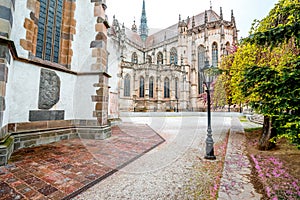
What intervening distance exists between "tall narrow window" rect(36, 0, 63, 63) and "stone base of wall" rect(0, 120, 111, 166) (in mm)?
2544

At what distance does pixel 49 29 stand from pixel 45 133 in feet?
12.9

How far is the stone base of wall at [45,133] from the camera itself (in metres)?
3.77

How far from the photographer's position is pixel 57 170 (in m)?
3.01

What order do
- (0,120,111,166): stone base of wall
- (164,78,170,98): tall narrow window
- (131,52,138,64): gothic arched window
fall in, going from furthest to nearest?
(131,52,138,64): gothic arched window < (164,78,170,98): tall narrow window < (0,120,111,166): stone base of wall

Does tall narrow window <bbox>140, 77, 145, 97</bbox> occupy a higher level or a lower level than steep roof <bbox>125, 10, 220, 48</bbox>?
lower

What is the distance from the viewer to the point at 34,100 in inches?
192

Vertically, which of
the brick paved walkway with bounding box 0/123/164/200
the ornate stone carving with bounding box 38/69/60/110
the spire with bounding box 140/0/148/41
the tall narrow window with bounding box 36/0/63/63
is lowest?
the brick paved walkway with bounding box 0/123/164/200

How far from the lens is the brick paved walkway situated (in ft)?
7.49

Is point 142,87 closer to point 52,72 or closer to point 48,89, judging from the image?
point 52,72

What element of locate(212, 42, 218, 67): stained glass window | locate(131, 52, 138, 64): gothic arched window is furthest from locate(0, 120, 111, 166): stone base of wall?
locate(131, 52, 138, 64): gothic arched window

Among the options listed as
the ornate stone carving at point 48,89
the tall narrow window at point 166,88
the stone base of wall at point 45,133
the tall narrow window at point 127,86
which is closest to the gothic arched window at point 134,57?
the tall narrow window at point 127,86

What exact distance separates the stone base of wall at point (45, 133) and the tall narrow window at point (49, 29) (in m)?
2.54

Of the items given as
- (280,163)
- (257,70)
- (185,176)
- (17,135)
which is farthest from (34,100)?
(280,163)

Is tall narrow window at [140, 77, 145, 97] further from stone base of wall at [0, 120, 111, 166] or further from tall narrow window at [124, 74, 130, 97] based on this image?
stone base of wall at [0, 120, 111, 166]
